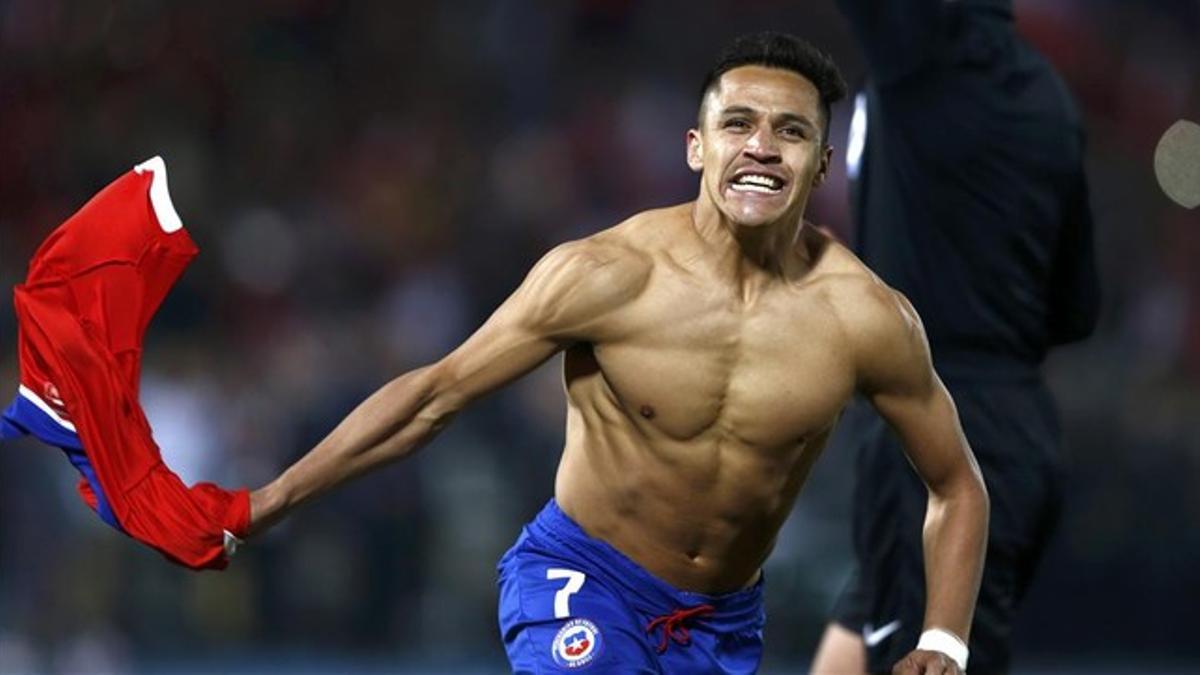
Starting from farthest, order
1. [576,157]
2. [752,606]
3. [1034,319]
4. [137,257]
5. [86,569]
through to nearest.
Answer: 1. [576,157]
2. [86,569]
3. [1034,319]
4. [752,606]
5. [137,257]

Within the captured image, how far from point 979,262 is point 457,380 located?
6.03 ft

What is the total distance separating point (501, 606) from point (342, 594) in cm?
500

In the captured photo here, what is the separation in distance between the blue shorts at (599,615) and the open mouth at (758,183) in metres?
0.74

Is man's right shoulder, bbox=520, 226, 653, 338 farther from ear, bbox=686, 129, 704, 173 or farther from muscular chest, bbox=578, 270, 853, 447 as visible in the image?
ear, bbox=686, 129, 704, 173

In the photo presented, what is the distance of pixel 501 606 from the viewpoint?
Answer: 4391mm

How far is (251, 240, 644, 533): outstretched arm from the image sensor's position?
3957 millimetres

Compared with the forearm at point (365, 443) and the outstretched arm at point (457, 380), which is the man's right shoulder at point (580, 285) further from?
the forearm at point (365, 443)

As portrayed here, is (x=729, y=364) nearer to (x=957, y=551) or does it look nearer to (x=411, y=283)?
(x=957, y=551)

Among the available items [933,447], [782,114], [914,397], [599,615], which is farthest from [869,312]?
[599,615]

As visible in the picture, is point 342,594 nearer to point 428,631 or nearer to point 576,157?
point 428,631

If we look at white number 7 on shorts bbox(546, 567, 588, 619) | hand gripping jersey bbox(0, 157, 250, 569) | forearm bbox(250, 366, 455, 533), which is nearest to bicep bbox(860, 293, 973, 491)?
white number 7 on shorts bbox(546, 567, 588, 619)

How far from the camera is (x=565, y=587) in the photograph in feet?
14.0

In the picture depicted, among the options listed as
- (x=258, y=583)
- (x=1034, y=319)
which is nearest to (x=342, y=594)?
(x=258, y=583)

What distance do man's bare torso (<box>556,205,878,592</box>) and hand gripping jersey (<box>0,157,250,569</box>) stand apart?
708 millimetres
